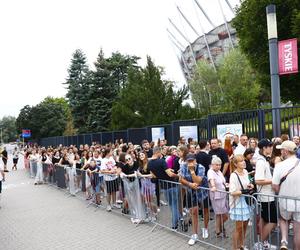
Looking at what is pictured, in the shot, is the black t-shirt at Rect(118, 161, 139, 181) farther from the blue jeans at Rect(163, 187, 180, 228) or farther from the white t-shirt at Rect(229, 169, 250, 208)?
the white t-shirt at Rect(229, 169, 250, 208)

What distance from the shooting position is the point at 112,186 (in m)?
10.4

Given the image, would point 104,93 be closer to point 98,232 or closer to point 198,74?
point 198,74

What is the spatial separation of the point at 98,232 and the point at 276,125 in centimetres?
700

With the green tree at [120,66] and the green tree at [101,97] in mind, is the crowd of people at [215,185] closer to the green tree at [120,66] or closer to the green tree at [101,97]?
the green tree at [101,97]

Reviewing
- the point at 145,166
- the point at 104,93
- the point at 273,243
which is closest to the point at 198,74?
the point at 104,93

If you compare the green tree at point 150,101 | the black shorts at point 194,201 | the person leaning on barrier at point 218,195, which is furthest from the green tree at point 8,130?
the person leaning on barrier at point 218,195

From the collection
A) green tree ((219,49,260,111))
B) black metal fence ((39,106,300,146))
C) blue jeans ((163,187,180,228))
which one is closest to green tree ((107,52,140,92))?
green tree ((219,49,260,111))

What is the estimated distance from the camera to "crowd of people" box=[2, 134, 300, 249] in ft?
17.6

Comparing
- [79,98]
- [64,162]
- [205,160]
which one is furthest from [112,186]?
[79,98]

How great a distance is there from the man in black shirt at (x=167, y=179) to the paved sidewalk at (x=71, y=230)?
1.62ft

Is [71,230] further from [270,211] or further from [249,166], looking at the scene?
[270,211]

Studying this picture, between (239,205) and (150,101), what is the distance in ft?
70.9

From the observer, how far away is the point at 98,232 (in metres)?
8.24

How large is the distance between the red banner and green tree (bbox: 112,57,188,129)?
1405 cm
